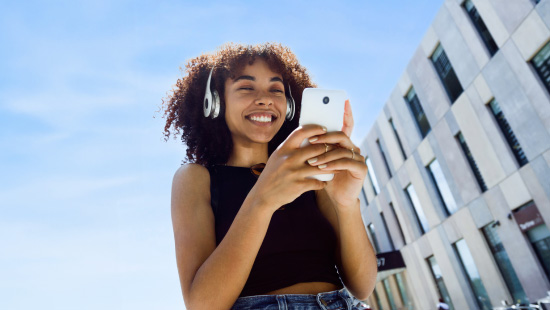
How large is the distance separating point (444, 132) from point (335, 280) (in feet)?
52.1

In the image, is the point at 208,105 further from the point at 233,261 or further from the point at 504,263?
the point at 504,263

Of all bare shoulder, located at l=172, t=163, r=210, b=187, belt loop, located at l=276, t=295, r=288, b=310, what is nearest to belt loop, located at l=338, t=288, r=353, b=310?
belt loop, located at l=276, t=295, r=288, b=310

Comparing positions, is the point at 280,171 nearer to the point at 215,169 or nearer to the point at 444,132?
the point at 215,169

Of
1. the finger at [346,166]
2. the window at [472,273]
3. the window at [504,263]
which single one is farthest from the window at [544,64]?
the finger at [346,166]

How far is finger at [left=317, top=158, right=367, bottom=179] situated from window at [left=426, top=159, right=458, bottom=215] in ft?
53.3

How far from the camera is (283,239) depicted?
1.58 metres

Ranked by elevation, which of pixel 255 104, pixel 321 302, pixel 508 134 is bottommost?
pixel 321 302

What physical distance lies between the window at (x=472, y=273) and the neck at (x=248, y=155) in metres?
15.5

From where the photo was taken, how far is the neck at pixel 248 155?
6.65ft

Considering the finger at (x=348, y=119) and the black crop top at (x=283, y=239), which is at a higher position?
the finger at (x=348, y=119)

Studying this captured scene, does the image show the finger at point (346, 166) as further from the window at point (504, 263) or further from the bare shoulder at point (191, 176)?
the window at point (504, 263)

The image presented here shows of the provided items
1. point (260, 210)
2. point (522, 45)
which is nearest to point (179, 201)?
point (260, 210)

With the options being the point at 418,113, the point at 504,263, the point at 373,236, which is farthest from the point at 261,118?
the point at 373,236

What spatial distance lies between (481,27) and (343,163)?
14734 mm
